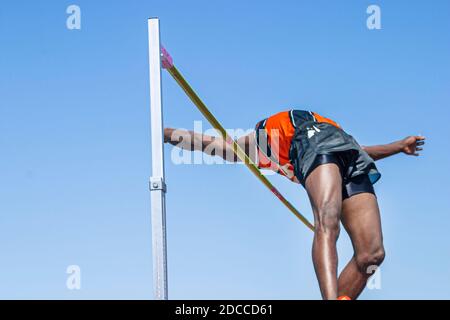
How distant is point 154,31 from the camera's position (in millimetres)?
3865

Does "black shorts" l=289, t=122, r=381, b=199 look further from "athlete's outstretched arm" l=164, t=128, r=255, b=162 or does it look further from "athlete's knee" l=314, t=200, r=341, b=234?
"athlete's outstretched arm" l=164, t=128, r=255, b=162

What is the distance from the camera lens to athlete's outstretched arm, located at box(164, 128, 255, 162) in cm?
483

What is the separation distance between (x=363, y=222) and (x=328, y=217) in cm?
59

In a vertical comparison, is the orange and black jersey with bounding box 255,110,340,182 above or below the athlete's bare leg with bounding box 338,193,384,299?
above

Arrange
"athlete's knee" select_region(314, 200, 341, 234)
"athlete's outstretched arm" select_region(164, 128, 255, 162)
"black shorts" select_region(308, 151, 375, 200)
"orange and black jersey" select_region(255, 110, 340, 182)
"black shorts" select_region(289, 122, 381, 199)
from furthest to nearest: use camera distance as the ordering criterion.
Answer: "athlete's outstretched arm" select_region(164, 128, 255, 162) → "orange and black jersey" select_region(255, 110, 340, 182) → "black shorts" select_region(308, 151, 375, 200) → "black shorts" select_region(289, 122, 381, 199) → "athlete's knee" select_region(314, 200, 341, 234)

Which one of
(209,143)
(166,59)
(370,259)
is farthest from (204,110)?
(370,259)

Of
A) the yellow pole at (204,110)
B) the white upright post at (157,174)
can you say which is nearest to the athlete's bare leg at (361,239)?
the yellow pole at (204,110)

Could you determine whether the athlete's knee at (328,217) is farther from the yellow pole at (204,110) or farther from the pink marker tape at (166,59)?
the pink marker tape at (166,59)

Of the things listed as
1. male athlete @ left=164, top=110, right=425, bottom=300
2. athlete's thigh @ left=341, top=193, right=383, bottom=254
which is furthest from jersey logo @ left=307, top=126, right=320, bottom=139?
athlete's thigh @ left=341, top=193, right=383, bottom=254

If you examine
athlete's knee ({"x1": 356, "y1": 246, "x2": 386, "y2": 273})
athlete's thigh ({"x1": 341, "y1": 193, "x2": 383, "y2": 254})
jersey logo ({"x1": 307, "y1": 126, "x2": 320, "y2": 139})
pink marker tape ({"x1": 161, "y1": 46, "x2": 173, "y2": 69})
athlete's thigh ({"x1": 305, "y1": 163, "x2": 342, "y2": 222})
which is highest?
pink marker tape ({"x1": 161, "y1": 46, "x2": 173, "y2": 69})

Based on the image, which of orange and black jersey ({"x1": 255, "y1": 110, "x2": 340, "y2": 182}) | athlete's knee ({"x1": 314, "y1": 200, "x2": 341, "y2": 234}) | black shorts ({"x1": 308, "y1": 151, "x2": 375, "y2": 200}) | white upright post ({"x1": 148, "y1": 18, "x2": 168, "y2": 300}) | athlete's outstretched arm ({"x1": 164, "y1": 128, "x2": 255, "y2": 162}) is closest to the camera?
white upright post ({"x1": 148, "y1": 18, "x2": 168, "y2": 300})

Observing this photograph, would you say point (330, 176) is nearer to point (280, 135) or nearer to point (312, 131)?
point (312, 131)

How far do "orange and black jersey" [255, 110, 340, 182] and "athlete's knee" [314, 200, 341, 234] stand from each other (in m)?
0.75
